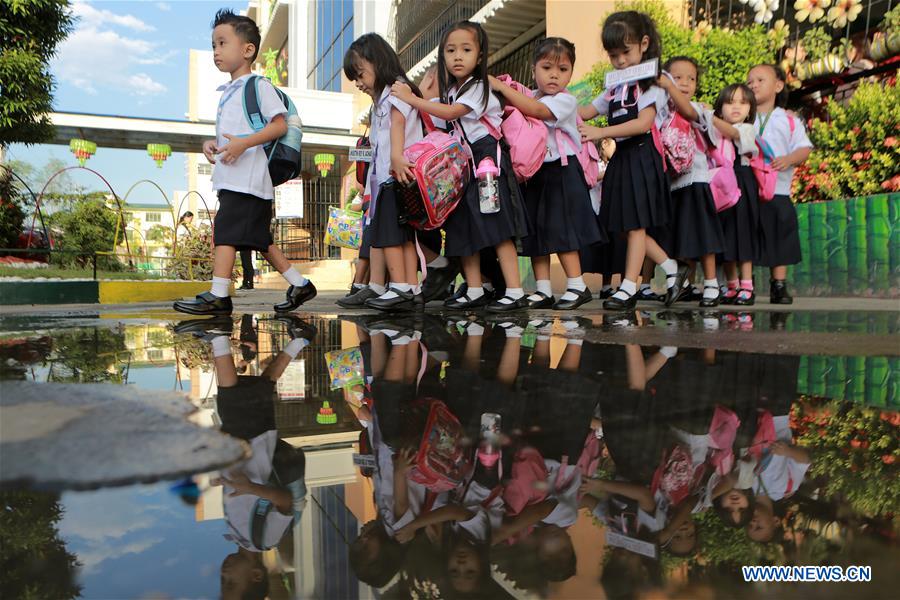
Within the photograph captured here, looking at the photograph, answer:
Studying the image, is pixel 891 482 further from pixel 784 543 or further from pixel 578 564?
pixel 578 564

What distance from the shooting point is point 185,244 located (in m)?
11.8

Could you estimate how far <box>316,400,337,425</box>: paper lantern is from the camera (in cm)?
114

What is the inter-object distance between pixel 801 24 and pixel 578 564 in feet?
26.1

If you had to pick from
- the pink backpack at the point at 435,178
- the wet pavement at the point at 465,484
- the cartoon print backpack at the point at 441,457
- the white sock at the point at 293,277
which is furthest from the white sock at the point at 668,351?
the white sock at the point at 293,277

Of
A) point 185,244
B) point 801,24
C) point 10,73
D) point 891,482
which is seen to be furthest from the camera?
point 185,244

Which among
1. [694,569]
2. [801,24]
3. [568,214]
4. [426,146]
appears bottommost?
[694,569]

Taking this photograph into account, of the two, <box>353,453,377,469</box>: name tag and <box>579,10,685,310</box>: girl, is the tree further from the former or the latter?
<box>353,453,377,469</box>: name tag

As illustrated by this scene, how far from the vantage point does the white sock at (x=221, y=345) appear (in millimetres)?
1946

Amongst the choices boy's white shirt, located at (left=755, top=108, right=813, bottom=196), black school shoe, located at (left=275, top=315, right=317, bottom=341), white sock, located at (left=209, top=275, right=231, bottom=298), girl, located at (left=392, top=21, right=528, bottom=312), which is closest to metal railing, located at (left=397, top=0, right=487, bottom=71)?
boy's white shirt, located at (left=755, top=108, right=813, bottom=196)

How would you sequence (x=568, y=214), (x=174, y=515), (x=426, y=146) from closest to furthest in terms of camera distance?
(x=174, y=515)
(x=426, y=146)
(x=568, y=214)

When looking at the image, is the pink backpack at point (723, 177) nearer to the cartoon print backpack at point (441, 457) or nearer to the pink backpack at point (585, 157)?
the pink backpack at point (585, 157)

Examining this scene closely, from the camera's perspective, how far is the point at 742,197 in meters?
4.66

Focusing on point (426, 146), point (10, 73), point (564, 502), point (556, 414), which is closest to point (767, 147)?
point (426, 146)

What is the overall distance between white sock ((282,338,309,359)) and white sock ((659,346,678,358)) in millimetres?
1093
